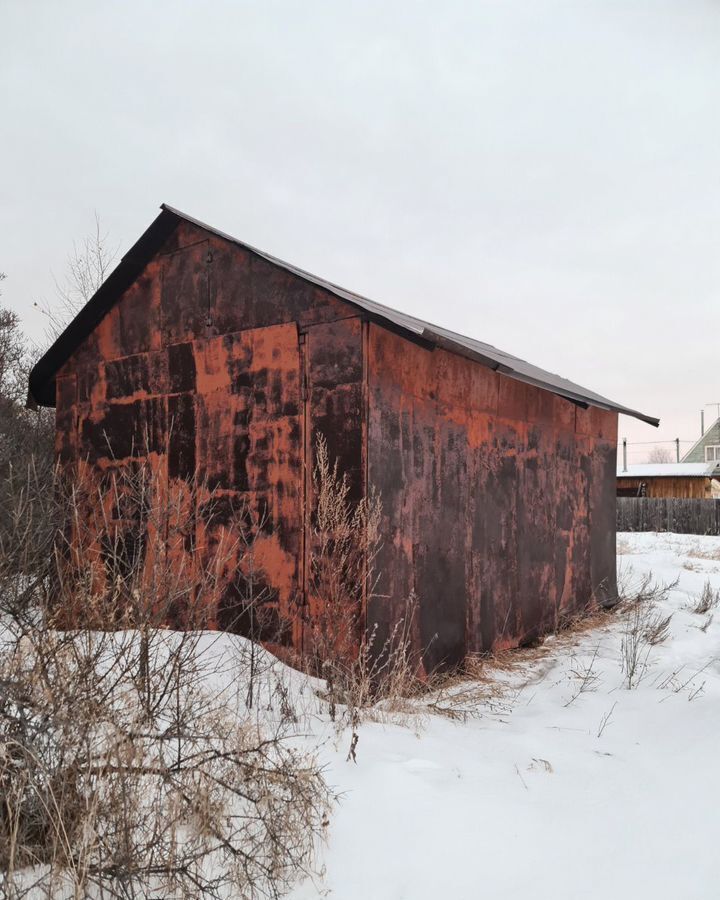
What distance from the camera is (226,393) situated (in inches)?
247

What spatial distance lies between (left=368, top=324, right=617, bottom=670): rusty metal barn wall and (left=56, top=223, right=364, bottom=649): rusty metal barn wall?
527 mm

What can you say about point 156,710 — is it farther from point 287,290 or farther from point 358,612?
point 287,290

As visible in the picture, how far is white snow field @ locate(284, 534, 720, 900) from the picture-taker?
2.93 meters

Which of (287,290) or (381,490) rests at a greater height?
(287,290)

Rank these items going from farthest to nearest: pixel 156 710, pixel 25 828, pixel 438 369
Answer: pixel 438 369
pixel 156 710
pixel 25 828

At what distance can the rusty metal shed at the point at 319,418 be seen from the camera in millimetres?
5566

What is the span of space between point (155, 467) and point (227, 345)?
1443 millimetres

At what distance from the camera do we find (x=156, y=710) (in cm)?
303

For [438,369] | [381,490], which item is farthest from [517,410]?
[381,490]

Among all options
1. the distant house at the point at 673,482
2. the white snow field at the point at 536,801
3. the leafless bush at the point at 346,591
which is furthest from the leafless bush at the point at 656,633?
the distant house at the point at 673,482

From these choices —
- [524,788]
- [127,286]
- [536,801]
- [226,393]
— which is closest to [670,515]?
[226,393]

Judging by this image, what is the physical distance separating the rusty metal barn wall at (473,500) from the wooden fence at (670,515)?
18.3m

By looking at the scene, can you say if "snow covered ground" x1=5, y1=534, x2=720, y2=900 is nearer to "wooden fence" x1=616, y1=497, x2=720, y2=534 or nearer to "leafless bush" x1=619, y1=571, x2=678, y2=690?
"leafless bush" x1=619, y1=571, x2=678, y2=690

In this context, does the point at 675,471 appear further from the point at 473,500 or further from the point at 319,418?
the point at 319,418
